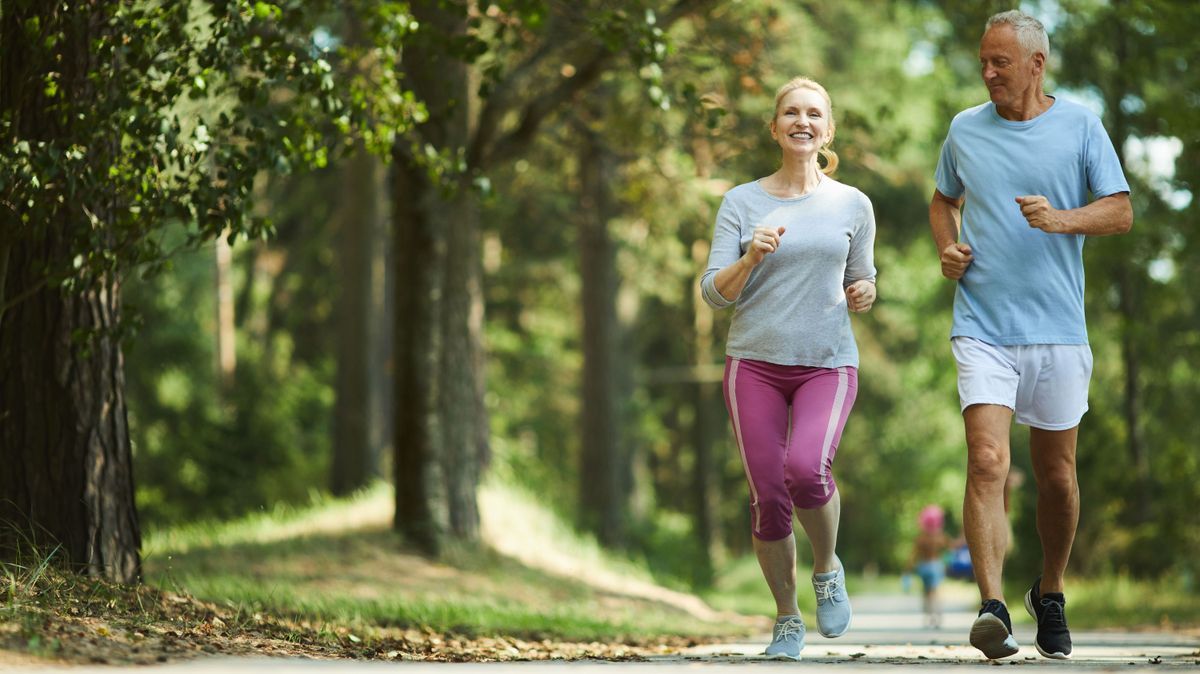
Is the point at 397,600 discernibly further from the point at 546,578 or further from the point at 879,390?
the point at 879,390

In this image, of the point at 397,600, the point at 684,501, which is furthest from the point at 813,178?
the point at 684,501

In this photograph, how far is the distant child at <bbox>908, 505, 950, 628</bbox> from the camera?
16.4m

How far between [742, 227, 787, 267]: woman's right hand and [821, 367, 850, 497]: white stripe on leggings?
664mm

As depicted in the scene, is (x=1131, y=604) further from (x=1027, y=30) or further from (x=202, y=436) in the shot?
(x=202, y=436)

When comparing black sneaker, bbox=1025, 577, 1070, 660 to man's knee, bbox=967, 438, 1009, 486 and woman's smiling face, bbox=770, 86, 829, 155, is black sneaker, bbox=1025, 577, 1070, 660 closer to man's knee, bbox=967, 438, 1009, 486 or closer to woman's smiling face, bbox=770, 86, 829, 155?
man's knee, bbox=967, 438, 1009, 486

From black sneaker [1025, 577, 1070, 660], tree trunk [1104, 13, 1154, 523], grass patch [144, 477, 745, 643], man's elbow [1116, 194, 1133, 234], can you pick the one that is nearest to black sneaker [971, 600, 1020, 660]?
black sneaker [1025, 577, 1070, 660]

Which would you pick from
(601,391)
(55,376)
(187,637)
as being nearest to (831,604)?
(187,637)

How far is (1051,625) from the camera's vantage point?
21.8 ft

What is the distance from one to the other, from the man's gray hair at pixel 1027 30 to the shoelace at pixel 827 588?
2312 mm

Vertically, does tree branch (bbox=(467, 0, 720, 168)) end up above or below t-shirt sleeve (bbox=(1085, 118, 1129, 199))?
above

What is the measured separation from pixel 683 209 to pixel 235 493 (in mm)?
10030

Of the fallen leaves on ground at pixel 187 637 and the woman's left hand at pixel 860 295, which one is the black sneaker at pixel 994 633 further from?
the fallen leaves on ground at pixel 187 637

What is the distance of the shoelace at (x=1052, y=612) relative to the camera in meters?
6.64

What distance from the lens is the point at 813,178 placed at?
668cm
